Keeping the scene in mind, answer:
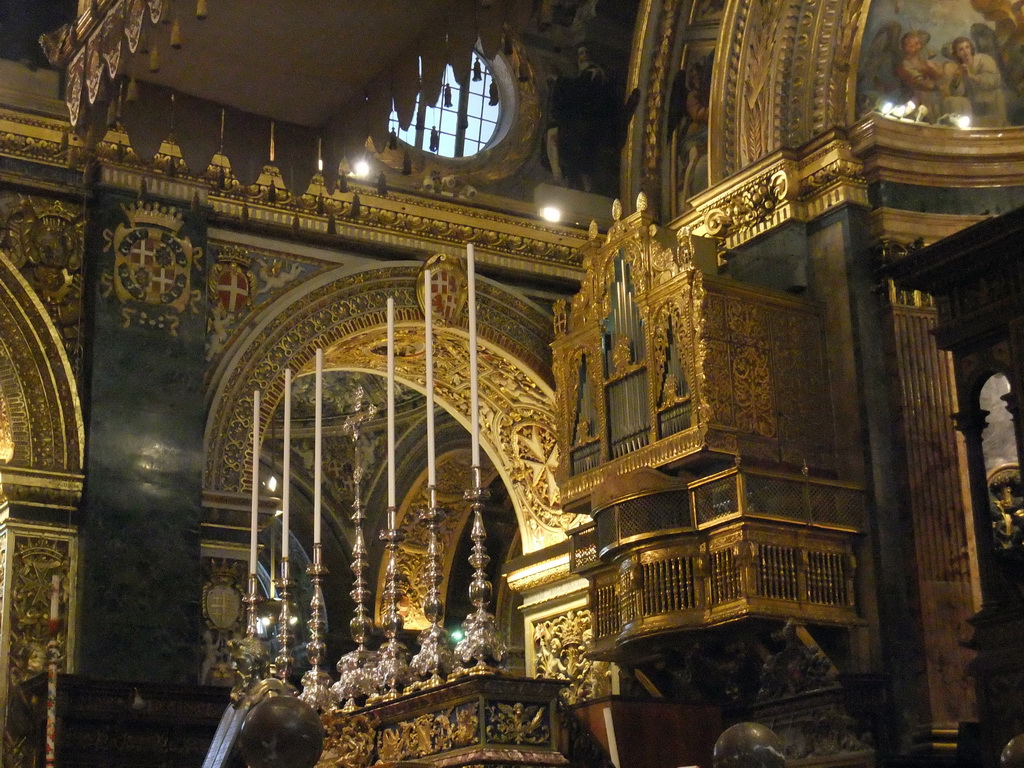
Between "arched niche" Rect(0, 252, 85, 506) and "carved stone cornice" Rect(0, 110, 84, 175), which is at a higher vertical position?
"carved stone cornice" Rect(0, 110, 84, 175)

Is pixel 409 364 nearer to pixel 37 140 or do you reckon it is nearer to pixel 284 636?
pixel 37 140

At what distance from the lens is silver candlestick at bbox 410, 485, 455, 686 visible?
7.70 m

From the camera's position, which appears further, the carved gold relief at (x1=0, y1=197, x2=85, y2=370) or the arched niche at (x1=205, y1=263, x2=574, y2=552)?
the arched niche at (x1=205, y1=263, x2=574, y2=552)

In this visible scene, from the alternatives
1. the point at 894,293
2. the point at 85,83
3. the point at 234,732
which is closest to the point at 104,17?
the point at 85,83

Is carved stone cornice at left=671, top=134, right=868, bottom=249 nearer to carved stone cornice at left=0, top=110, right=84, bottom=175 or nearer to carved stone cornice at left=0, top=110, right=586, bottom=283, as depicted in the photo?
carved stone cornice at left=0, top=110, right=586, bottom=283

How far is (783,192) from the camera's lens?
12492 millimetres

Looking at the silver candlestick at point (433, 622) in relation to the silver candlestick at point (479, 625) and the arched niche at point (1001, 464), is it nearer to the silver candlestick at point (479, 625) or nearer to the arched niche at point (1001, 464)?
the silver candlestick at point (479, 625)

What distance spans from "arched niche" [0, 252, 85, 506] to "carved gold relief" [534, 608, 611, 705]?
179 inches

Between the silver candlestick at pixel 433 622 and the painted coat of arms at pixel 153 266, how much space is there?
518 centimetres

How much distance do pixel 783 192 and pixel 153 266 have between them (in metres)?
4.76

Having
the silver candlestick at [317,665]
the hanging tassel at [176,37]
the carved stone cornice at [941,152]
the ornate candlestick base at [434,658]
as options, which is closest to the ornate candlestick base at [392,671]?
the ornate candlestick base at [434,658]

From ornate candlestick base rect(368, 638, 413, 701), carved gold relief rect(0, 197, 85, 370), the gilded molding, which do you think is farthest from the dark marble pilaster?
ornate candlestick base rect(368, 638, 413, 701)

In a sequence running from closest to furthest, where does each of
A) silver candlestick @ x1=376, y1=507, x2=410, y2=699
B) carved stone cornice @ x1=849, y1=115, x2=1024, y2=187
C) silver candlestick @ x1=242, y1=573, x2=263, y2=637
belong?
1. silver candlestick @ x1=376, y1=507, x2=410, y2=699
2. silver candlestick @ x1=242, y1=573, x2=263, y2=637
3. carved stone cornice @ x1=849, y1=115, x2=1024, y2=187

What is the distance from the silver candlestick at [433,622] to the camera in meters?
7.70
